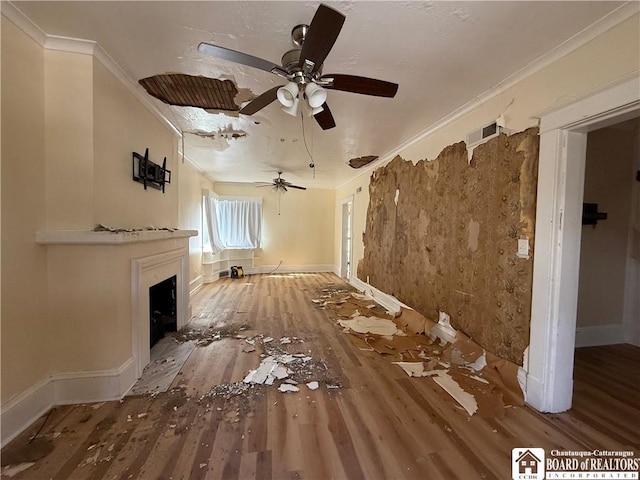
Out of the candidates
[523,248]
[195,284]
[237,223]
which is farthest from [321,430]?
[237,223]

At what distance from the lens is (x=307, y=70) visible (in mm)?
1582

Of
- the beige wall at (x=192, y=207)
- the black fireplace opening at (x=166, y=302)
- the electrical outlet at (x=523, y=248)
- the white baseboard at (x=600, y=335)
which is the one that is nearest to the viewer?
the electrical outlet at (x=523, y=248)

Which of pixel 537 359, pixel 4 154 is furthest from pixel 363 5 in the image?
pixel 537 359

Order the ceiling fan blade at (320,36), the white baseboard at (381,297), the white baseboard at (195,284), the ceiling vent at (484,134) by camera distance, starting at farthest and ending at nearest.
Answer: the white baseboard at (195,284) → the white baseboard at (381,297) → the ceiling vent at (484,134) → the ceiling fan blade at (320,36)

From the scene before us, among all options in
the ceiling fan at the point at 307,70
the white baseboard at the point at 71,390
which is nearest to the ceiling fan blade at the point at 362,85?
the ceiling fan at the point at 307,70

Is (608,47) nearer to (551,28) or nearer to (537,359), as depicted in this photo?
(551,28)

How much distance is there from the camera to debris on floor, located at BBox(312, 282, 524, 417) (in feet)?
6.63

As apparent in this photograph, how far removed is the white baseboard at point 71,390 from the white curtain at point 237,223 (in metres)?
4.66

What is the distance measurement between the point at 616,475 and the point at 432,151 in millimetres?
2892

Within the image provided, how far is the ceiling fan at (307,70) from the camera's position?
1.34 meters

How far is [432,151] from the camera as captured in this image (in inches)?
124

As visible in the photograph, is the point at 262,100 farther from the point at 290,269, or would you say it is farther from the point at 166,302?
the point at 290,269

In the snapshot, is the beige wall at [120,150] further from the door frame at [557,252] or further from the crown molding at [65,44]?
the door frame at [557,252]

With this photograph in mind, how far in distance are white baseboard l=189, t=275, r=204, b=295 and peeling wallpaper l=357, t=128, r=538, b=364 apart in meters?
3.65
